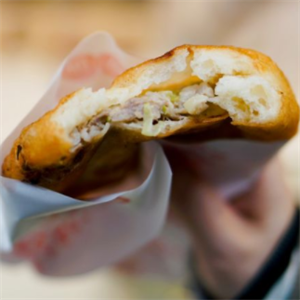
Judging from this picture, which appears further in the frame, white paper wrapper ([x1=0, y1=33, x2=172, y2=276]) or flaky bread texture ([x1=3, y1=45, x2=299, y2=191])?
white paper wrapper ([x1=0, y1=33, x2=172, y2=276])

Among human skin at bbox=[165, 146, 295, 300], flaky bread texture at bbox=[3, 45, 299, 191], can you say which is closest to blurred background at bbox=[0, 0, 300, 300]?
human skin at bbox=[165, 146, 295, 300]

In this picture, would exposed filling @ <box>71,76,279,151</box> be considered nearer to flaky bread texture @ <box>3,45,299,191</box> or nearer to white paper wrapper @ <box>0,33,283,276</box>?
flaky bread texture @ <box>3,45,299,191</box>

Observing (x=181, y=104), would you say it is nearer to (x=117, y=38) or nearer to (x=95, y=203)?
(x=95, y=203)

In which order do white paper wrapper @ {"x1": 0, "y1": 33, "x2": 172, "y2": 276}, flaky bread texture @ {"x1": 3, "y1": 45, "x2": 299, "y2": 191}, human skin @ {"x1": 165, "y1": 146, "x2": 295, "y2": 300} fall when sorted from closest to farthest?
flaky bread texture @ {"x1": 3, "y1": 45, "x2": 299, "y2": 191}, white paper wrapper @ {"x1": 0, "y1": 33, "x2": 172, "y2": 276}, human skin @ {"x1": 165, "y1": 146, "x2": 295, "y2": 300}

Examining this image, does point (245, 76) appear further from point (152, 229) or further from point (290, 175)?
point (290, 175)

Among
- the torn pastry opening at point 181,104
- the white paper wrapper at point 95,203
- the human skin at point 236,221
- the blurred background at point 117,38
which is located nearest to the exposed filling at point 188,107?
the torn pastry opening at point 181,104

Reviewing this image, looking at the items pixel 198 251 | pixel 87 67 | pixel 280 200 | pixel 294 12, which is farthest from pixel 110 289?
pixel 294 12

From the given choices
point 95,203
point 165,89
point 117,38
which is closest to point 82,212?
point 95,203

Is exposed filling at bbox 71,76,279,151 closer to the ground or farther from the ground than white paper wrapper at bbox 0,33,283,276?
farther from the ground
